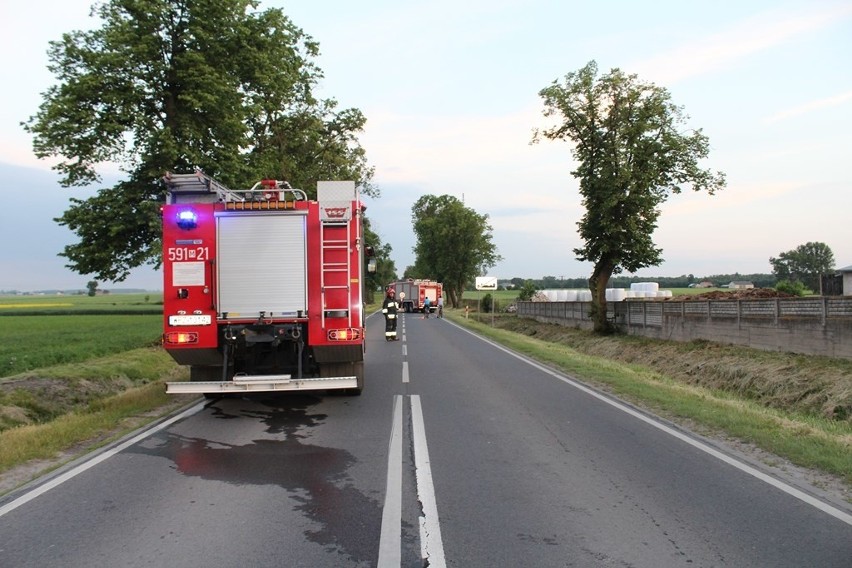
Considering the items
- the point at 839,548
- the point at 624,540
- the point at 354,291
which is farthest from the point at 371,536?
the point at 354,291

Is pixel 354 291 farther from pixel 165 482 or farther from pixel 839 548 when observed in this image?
pixel 839 548

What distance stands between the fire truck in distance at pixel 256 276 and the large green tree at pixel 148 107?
9884 millimetres

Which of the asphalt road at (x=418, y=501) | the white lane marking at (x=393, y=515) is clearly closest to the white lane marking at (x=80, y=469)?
the asphalt road at (x=418, y=501)

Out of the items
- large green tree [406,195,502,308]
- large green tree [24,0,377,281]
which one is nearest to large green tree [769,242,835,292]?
large green tree [406,195,502,308]

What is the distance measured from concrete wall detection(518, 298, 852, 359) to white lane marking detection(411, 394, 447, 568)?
13.4m

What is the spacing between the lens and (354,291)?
973 cm

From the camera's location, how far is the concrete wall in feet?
53.9

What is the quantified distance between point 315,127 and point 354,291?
21903 millimetres

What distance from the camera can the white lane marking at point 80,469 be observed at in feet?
17.4

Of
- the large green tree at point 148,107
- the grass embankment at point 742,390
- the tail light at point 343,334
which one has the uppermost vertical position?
the large green tree at point 148,107

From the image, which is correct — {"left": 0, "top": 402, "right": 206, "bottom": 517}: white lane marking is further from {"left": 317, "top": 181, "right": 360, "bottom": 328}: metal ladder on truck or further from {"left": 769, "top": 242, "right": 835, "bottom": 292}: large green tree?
{"left": 769, "top": 242, "right": 835, "bottom": 292}: large green tree

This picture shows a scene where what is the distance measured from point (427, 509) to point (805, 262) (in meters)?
131

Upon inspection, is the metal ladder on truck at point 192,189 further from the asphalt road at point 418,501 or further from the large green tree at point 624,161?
the large green tree at point 624,161

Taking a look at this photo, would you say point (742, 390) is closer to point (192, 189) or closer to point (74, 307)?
point (192, 189)
